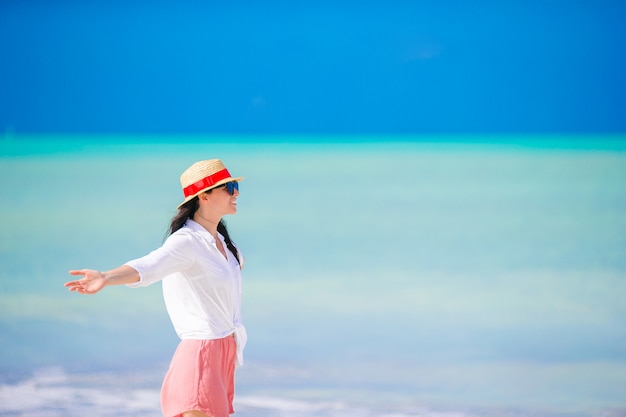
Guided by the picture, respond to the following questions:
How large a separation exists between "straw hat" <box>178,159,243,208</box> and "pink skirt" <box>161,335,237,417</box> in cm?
41

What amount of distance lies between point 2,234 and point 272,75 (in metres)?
1.50

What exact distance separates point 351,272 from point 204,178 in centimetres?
195

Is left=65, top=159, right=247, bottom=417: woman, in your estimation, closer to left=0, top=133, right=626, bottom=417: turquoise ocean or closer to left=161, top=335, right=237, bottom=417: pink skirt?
left=161, top=335, right=237, bottom=417: pink skirt

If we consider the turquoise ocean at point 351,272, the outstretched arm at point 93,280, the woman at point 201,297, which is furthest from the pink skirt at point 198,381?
the turquoise ocean at point 351,272

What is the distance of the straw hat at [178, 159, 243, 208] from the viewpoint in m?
2.70

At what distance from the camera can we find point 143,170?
4641 mm

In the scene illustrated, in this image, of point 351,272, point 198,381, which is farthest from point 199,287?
point 351,272

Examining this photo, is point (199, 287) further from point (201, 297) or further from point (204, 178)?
point (204, 178)

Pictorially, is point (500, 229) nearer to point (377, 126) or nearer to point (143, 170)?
point (377, 126)

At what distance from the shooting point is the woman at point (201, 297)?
258 centimetres

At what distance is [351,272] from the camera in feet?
14.9

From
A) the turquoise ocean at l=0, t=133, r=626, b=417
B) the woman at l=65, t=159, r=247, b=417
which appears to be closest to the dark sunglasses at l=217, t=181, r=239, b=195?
the woman at l=65, t=159, r=247, b=417

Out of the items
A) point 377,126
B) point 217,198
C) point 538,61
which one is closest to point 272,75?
Answer: point 377,126

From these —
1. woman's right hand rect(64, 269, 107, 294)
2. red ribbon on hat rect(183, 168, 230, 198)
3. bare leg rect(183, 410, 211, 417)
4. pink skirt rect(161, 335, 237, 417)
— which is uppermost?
red ribbon on hat rect(183, 168, 230, 198)
